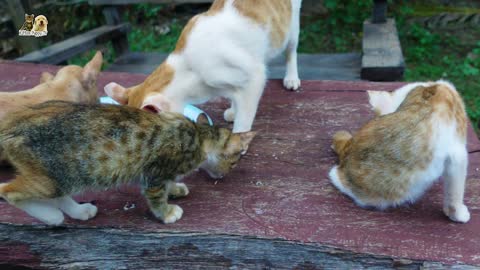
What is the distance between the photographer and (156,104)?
2.07 meters

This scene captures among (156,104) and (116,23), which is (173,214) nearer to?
(156,104)

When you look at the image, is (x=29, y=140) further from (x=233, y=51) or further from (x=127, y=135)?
(x=233, y=51)

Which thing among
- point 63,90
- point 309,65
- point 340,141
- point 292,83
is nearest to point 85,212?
point 63,90

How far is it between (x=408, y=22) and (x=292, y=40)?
3.56 metres

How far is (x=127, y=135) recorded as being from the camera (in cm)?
170

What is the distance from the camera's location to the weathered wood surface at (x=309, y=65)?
4038 millimetres

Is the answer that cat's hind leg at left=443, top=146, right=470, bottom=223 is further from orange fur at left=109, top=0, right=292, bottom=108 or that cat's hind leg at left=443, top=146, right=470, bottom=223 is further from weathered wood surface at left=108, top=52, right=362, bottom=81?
weathered wood surface at left=108, top=52, right=362, bottom=81

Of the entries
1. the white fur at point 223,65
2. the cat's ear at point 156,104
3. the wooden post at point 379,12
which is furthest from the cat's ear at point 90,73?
the wooden post at point 379,12

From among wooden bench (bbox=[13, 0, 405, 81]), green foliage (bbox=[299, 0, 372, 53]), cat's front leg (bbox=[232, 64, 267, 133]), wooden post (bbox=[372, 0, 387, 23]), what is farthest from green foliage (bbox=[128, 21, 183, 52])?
cat's front leg (bbox=[232, 64, 267, 133])

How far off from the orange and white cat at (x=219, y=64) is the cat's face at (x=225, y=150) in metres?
0.37

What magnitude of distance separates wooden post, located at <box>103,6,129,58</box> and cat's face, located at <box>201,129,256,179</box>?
10.7 ft

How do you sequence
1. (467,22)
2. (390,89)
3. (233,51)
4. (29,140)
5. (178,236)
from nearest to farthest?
(29,140) < (178,236) < (233,51) < (390,89) < (467,22)

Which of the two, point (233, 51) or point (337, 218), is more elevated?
point (233, 51)

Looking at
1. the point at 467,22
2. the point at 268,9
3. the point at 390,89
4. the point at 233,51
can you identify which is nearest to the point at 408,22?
the point at 467,22
